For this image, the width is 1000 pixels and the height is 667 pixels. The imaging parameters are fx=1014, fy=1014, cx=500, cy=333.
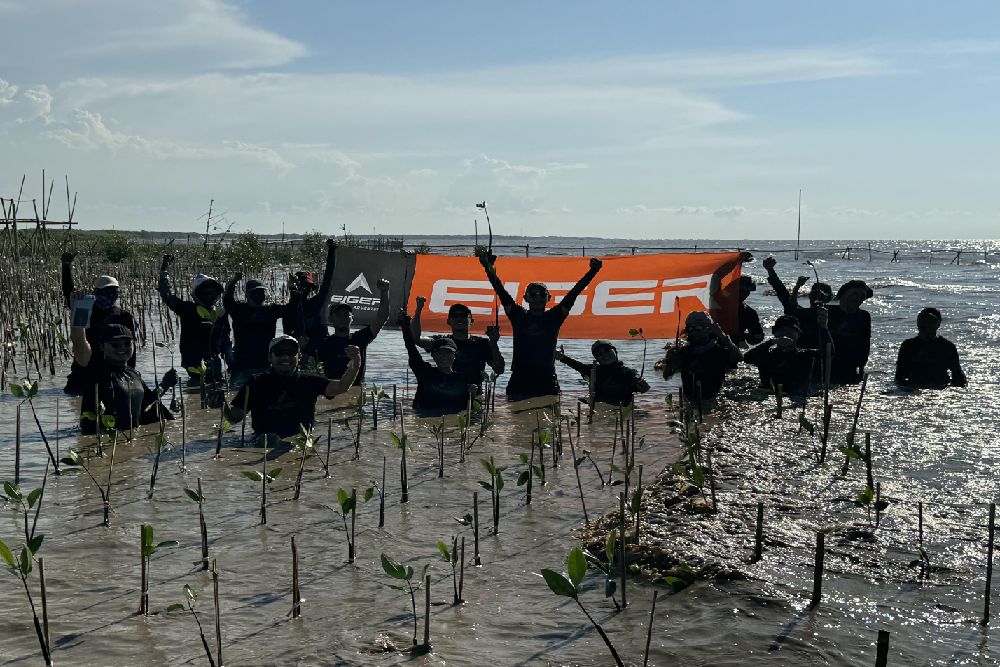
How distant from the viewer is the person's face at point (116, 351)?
375 inches

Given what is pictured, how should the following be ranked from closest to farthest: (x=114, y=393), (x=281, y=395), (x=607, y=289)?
(x=281, y=395) → (x=114, y=393) → (x=607, y=289)

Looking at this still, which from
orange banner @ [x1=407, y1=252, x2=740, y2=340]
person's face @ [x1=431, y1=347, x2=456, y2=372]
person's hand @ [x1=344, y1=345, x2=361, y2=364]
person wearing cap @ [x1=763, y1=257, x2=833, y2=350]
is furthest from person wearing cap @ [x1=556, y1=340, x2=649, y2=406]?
person's hand @ [x1=344, y1=345, x2=361, y2=364]

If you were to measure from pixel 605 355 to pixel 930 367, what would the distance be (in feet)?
15.0

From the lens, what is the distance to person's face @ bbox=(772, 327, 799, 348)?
38.5ft

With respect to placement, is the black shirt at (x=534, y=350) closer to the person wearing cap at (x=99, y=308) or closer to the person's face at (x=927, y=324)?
the person wearing cap at (x=99, y=308)

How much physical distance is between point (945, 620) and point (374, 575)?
3.12m

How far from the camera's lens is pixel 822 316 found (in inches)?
467

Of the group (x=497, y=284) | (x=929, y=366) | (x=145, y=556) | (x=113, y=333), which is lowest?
(x=145, y=556)

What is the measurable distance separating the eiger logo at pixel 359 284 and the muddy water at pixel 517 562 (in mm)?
3745

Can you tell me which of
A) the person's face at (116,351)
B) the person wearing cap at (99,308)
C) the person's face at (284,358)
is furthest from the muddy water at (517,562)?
the person wearing cap at (99,308)

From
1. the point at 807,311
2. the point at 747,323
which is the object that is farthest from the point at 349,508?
the point at 747,323

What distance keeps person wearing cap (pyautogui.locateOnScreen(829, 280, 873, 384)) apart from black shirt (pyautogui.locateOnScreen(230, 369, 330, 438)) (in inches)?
266

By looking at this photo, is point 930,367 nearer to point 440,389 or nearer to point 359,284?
point 440,389

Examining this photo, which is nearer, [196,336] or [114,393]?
[114,393]
